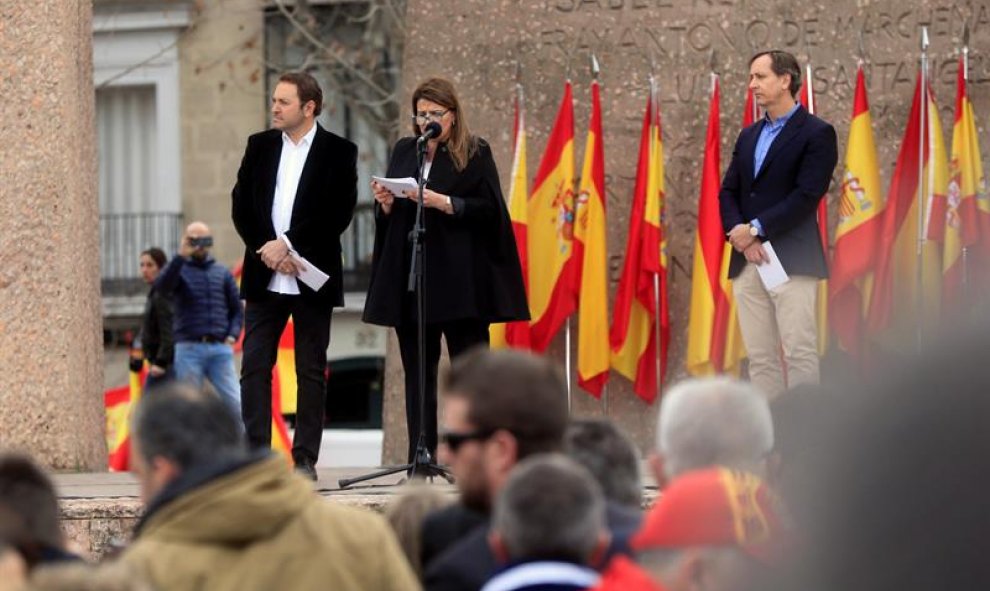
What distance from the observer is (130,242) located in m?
26.7

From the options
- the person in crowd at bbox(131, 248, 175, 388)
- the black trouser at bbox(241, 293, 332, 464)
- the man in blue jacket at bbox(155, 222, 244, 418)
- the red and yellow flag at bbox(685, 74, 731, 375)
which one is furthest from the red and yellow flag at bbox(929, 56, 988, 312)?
the person in crowd at bbox(131, 248, 175, 388)

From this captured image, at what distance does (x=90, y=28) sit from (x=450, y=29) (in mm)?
2096

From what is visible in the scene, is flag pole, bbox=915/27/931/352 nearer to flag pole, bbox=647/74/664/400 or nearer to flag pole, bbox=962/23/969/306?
flag pole, bbox=962/23/969/306

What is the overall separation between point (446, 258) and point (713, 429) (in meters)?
4.84

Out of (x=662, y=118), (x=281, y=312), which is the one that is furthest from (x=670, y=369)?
(x=281, y=312)

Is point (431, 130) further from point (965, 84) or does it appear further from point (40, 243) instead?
point (965, 84)

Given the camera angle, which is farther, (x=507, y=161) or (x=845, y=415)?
(x=507, y=161)

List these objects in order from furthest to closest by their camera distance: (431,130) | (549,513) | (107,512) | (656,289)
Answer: (656,289) < (431,130) < (107,512) < (549,513)

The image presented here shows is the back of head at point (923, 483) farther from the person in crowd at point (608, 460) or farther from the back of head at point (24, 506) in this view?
the back of head at point (24, 506)

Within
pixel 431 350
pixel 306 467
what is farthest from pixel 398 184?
pixel 306 467

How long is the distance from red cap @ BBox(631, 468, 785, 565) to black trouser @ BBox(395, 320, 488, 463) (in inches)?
197

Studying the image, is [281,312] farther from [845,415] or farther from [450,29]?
[845,415]

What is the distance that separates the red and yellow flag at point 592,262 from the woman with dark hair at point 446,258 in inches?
84.6

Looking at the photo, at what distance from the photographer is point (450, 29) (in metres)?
11.7
